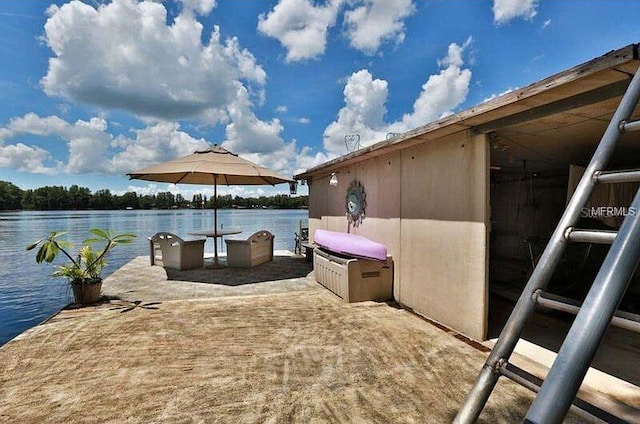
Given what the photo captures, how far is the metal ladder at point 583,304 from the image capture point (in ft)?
2.41

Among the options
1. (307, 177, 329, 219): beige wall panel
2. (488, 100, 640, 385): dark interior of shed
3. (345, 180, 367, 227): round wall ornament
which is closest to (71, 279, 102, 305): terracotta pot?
(345, 180, 367, 227): round wall ornament

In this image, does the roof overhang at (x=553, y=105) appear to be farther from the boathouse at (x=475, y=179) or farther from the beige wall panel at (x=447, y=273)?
the beige wall panel at (x=447, y=273)

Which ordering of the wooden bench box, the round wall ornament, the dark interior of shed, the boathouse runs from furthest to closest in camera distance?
1. the round wall ornament
2. the wooden bench box
3. the dark interior of shed
4. the boathouse

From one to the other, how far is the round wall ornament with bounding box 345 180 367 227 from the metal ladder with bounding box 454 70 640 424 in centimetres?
538

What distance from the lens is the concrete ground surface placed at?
101 inches

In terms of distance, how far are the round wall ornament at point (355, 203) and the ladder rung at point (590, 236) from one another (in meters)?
5.41

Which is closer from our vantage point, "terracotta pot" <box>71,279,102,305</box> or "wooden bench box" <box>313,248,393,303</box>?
"terracotta pot" <box>71,279,102,305</box>

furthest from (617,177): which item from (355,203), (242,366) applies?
(355,203)

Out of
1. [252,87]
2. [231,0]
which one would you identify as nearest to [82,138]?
[252,87]

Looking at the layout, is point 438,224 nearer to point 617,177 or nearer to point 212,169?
point 617,177

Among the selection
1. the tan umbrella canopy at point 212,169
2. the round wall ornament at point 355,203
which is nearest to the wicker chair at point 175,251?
the tan umbrella canopy at point 212,169

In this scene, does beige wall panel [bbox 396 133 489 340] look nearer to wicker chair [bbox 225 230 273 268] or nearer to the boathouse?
the boathouse

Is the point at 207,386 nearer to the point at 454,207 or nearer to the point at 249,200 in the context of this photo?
the point at 454,207

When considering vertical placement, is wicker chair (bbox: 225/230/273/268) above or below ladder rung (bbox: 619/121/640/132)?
below
